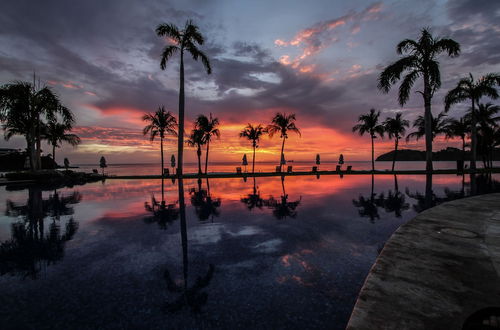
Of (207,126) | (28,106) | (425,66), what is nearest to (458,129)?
(425,66)

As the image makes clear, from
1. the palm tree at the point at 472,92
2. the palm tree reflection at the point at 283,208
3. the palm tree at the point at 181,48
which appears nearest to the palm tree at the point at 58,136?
the palm tree at the point at 181,48

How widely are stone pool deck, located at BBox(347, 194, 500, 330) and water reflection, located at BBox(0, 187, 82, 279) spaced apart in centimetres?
559

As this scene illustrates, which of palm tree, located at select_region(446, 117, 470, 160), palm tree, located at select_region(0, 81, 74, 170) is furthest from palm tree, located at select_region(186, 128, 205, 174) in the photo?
palm tree, located at select_region(446, 117, 470, 160)

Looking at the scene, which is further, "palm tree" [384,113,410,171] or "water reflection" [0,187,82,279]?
"palm tree" [384,113,410,171]

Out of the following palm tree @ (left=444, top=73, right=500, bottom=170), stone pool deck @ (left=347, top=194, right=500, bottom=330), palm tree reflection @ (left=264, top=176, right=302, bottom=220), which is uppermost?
palm tree @ (left=444, top=73, right=500, bottom=170)

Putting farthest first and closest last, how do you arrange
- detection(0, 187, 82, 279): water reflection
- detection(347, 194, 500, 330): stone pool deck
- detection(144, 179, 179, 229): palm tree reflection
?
detection(144, 179, 179, 229): palm tree reflection, detection(0, 187, 82, 279): water reflection, detection(347, 194, 500, 330): stone pool deck

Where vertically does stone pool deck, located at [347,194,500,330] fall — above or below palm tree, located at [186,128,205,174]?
below

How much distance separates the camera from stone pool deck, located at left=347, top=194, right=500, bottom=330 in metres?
2.31

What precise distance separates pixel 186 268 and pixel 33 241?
4.69 m

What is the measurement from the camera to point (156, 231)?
6.63m

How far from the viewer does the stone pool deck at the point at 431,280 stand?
7.58ft

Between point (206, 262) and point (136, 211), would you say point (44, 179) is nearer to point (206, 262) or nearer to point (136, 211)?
point (136, 211)

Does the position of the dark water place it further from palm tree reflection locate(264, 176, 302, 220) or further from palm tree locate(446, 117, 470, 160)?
palm tree locate(446, 117, 470, 160)

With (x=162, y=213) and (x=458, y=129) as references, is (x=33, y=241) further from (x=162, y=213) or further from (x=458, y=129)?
(x=458, y=129)
